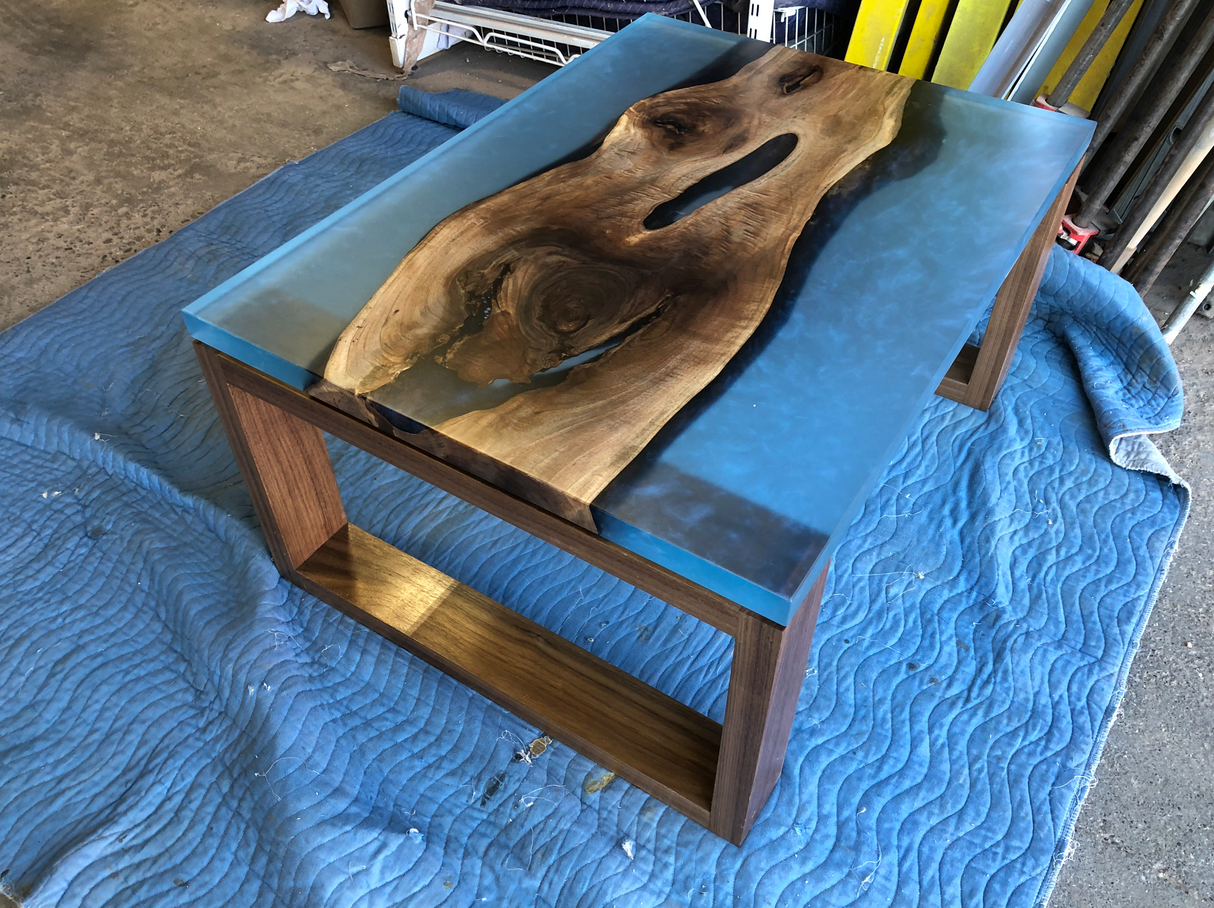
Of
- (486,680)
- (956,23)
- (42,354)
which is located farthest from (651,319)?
(956,23)

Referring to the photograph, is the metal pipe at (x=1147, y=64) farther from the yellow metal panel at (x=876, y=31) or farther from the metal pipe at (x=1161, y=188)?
the yellow metal panel at (x=876, y=31)

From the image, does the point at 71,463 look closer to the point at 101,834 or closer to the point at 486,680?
Answer: the point at 101,834

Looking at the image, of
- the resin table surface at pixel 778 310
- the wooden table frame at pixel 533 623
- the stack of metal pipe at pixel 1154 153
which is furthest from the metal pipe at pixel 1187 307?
the resin table surface at pixel 778 310

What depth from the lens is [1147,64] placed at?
1453 mm

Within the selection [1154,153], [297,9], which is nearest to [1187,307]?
[1154,153]

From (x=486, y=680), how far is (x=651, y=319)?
449 mm

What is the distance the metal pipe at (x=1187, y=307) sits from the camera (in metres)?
1.45

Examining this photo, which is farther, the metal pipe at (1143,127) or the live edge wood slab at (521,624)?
the metal pipe at (1143,127)

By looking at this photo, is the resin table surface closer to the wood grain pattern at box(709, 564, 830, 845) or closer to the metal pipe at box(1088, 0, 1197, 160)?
the wood grain pattern at box(709, 564, 830, 845)

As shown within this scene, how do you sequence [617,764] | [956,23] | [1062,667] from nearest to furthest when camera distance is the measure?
[617,764] → [1062,667] → [956,23]

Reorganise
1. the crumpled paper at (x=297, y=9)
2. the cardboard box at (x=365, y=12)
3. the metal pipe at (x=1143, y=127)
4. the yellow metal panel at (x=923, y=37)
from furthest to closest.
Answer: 1. the crumpled paper at (x=297, y=9)
2. the cardboard box at (x=365, y=12)
3. the yellow metal panel at (x=923, y=37)
4. the metal pipe at (x=1143, y=127)

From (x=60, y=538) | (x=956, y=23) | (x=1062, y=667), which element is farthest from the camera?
(x=956, y=23)

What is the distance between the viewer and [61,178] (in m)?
1.95

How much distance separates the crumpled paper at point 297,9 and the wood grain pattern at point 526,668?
78.4 inches
